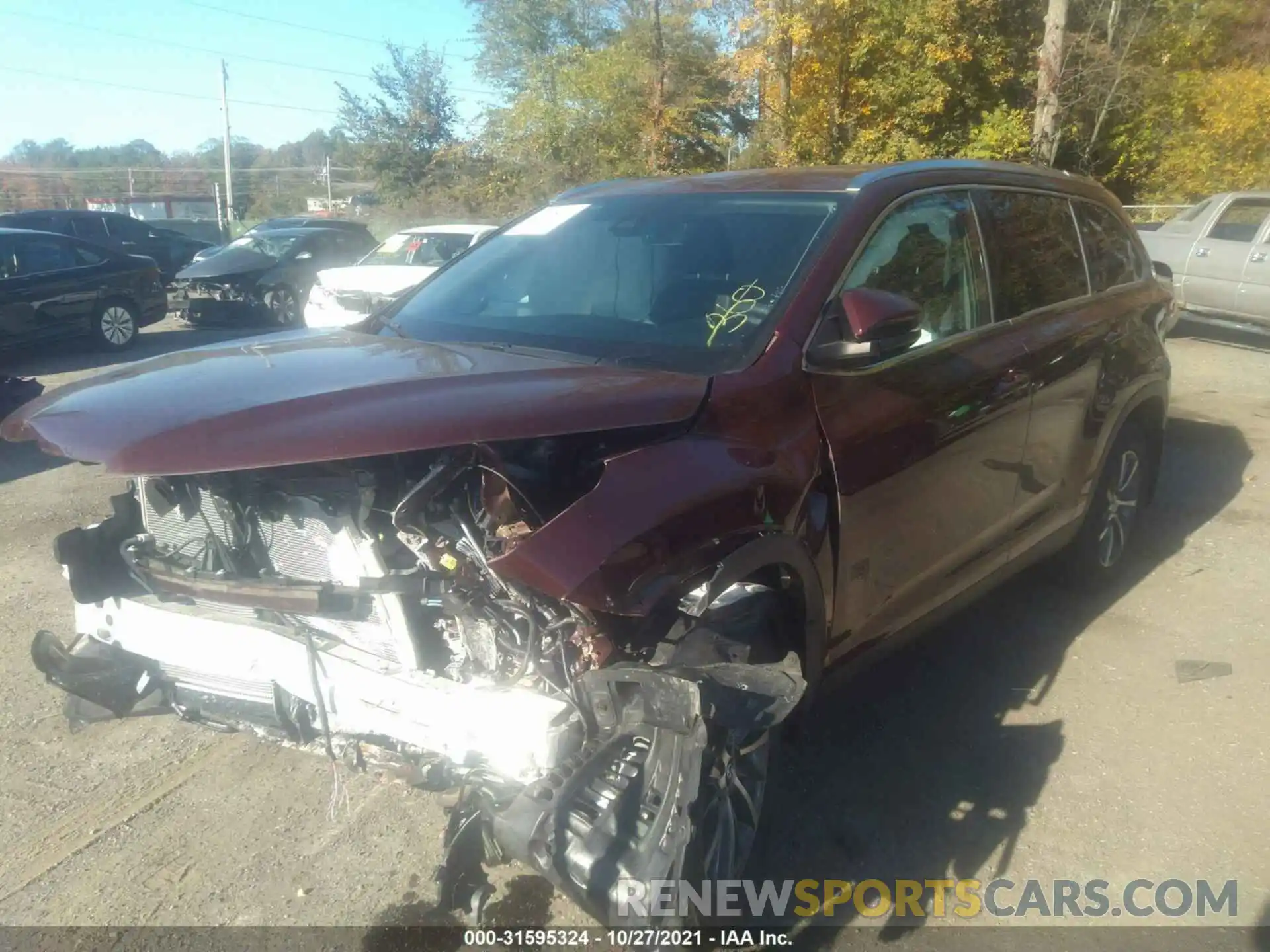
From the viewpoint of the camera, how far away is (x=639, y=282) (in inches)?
131

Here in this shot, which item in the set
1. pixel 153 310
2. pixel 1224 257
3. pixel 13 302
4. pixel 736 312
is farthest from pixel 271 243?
pixel 736 312

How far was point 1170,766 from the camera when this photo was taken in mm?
3451

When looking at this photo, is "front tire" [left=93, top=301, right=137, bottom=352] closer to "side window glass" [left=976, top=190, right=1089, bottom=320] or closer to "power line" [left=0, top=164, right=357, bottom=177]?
"side window glass" [left=976, top=190, right=1089, bottom=320]

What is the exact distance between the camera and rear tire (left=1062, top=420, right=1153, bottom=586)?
471cm

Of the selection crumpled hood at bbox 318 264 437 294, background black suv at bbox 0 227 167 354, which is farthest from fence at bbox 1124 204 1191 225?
background black suv at bbox 0 227 167 354

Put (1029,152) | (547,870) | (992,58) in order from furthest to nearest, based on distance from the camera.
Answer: (992,58) → (1029,152) → (547,870)

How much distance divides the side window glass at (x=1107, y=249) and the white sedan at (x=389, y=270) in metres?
5.14

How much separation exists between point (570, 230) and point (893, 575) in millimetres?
1723

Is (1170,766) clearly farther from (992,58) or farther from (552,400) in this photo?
(992,58)

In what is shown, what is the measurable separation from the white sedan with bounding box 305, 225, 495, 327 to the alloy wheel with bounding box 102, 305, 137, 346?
9.60ft

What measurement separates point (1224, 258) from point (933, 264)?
10180 mm

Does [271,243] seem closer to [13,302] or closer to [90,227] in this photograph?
[90,227]

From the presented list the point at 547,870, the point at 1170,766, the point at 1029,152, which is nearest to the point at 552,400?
the point at 547,870

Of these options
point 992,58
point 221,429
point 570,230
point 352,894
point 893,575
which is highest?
point 992,58
